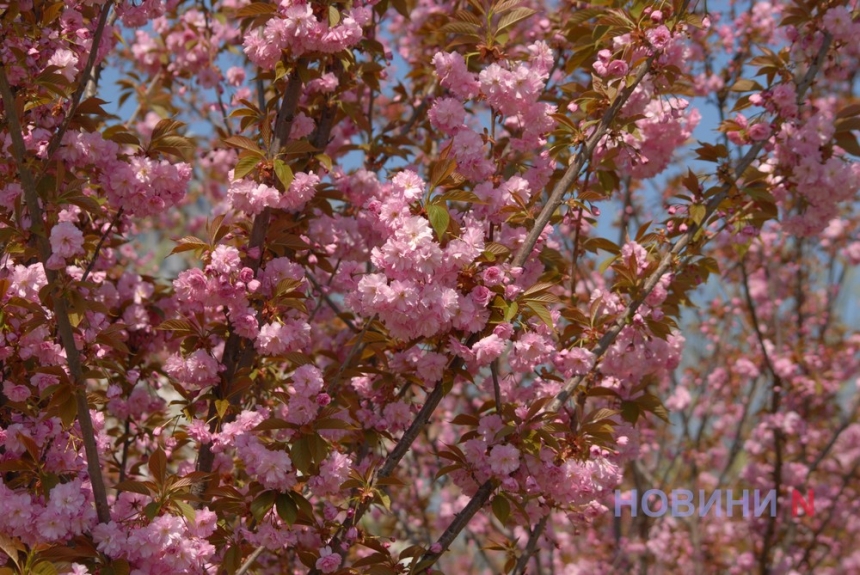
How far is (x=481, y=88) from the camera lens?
256cm

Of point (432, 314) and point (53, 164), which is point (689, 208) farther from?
point (53, 164)

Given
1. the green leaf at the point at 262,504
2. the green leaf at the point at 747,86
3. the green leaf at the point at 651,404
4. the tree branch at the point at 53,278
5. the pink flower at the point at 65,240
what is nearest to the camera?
the tree branch at the point at 53,278

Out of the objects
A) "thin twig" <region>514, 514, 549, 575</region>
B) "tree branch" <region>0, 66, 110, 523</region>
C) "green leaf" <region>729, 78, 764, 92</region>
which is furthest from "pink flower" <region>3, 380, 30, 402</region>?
"green leaf" <region>729, 78, 764, 92</region>

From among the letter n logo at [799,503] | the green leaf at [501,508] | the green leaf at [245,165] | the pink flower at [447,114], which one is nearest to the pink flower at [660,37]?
the pink flower at [447,114]

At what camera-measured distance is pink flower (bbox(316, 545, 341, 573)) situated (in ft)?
7.86

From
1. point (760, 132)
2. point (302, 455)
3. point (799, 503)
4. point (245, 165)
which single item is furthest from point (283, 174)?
point (799, 503)

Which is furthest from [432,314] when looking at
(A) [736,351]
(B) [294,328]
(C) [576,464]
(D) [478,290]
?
(A) [736,351]

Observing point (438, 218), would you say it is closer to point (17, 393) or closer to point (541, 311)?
point (541, 311)

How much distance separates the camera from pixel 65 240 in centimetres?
220

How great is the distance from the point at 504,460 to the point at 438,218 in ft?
2.54

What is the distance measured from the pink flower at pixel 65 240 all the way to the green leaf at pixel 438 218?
0.95 metres

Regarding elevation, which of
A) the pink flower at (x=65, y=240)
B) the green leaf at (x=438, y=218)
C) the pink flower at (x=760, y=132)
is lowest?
the pink flower at (x=65, y=240)

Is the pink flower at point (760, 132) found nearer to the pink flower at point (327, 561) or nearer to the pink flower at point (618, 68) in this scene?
the pink flower at point (618, 68)

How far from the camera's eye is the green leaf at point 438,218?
218 cm
